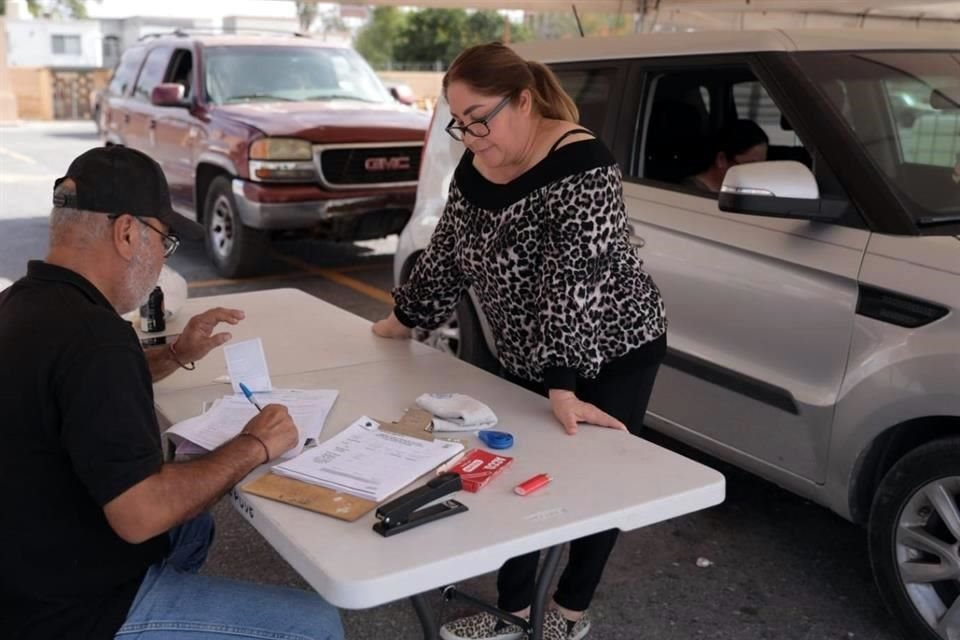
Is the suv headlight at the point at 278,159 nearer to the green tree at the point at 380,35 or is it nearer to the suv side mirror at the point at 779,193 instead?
the suv side mirror at the point at 779,193

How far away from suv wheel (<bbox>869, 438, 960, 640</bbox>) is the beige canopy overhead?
15.5 ft

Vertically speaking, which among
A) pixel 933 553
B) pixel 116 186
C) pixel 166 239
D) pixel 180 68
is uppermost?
pixel 116 186

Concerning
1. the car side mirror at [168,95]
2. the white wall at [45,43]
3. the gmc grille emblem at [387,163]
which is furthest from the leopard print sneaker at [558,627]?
the white wall at [45,43]

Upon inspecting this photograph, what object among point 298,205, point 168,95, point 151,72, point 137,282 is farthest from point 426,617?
point 151,72

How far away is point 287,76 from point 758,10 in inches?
152

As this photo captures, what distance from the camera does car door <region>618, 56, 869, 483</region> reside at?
321 cm

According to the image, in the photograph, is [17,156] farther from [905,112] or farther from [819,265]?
[819,265]

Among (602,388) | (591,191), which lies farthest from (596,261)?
(602,388)

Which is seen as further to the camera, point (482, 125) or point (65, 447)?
point (482, 125)

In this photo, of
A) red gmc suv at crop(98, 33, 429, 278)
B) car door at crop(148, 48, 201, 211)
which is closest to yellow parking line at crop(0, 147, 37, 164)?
red gmc suv at crop(98, 33, 429, 278)

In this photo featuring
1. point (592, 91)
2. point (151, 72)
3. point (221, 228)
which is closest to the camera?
point (592, 91)

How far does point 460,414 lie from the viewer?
2414 mm

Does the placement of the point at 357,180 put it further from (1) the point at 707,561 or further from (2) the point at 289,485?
(2) the point at 289,485

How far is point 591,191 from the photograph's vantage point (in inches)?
99.2
